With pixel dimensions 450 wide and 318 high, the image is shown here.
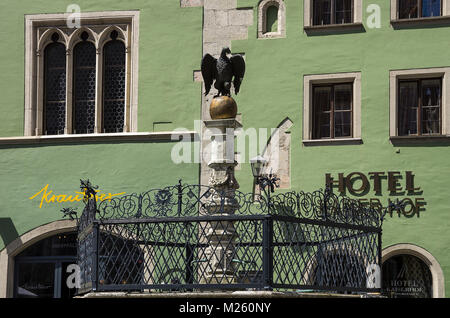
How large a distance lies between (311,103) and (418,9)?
2.84 metres

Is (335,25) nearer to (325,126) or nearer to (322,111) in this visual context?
(322,111)

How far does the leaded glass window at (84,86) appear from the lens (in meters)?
21.5

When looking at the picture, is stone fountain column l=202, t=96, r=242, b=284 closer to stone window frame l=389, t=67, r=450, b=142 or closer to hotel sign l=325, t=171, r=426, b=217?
hotel sign l=325, t=171, r=426, b=217

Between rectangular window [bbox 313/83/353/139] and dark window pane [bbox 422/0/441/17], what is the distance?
2.07 metres

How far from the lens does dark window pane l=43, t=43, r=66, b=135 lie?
21.7 meters

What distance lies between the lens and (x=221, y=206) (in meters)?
12.9

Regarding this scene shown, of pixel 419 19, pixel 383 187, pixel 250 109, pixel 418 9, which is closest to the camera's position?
pixel 383 187

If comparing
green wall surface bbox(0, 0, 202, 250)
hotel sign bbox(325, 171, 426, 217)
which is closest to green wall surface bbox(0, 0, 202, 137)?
green wall surface bbox(0, 0, 202, 250)

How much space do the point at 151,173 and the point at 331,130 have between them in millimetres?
3825

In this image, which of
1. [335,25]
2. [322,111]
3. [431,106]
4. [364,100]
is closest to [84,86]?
[322,111]

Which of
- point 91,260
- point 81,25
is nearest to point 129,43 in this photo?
point 81,25

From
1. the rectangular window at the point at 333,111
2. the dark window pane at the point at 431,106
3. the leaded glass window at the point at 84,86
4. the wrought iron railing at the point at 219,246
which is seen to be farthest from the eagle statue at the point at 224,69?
the leaded glass window at the point at 84,86

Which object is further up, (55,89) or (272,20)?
(272,20)
